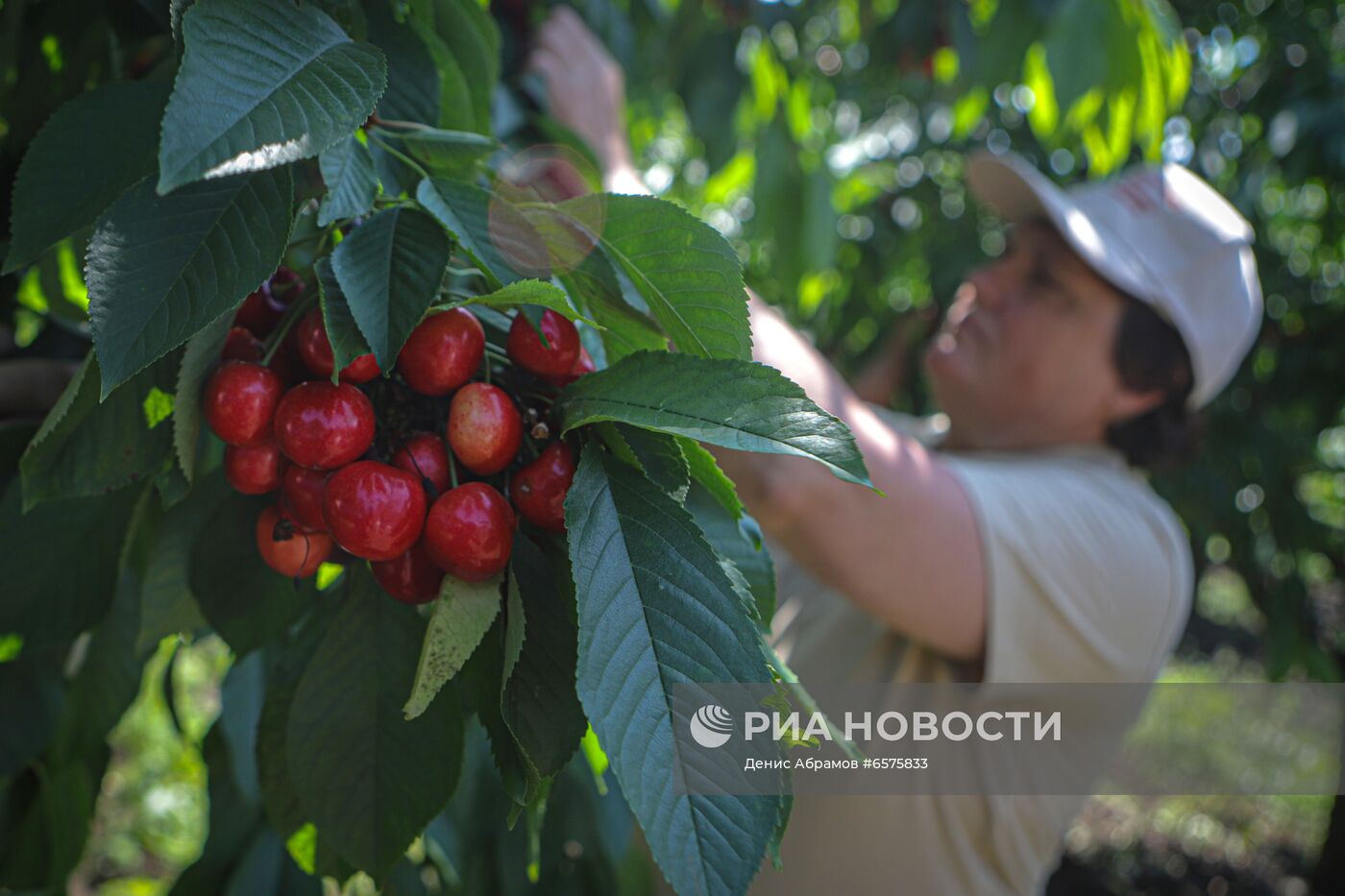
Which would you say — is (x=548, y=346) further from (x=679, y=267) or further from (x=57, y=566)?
(x=57, y=566)

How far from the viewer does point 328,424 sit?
0.45 meters

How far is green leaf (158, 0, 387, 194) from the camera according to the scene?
0.37 metres

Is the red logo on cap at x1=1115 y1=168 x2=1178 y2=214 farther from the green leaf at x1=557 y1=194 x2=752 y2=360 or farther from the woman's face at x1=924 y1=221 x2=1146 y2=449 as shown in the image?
the green leaf at x1=557 y1=194 x2=752 y2=360

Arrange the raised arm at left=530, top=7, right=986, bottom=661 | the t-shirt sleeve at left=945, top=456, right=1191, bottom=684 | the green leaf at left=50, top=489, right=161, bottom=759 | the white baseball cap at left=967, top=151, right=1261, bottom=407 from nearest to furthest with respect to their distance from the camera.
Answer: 1. the green leaf at left=50, top=489, right=161, bottom=759
2. the raised arm at left=530, top=7, right=986, bottom=661
3. the t-shirt sleeve at left=945, top=456, right=1191, bottom=684
4. the white baseball cap at left=967, top=151, right=1261, bottom=407

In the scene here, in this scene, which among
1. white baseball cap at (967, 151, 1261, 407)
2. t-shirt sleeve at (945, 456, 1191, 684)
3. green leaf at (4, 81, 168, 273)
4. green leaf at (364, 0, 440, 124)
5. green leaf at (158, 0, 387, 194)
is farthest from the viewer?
white baseball cap at (967, 151, 1261, 407)

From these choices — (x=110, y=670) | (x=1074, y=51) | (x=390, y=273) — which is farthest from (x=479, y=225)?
(x=1074, y=51)

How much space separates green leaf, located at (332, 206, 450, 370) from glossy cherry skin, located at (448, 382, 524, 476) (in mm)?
45

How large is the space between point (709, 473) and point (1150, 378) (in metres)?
1.44

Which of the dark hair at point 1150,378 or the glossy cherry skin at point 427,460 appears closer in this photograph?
the glossy cherry skin at point 427,460

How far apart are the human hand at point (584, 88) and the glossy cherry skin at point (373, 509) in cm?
104

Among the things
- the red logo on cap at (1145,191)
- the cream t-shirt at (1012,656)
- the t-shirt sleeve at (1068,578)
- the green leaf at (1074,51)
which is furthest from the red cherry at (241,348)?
the red logo on cap at (1145,191)

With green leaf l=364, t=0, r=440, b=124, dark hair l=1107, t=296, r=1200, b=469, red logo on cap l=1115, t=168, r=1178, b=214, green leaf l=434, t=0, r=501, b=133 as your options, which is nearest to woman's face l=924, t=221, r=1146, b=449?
dark hair l=1107, t=296, r=1200, b=469

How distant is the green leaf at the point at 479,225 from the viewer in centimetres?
46

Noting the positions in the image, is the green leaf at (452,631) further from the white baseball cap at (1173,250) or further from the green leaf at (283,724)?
the white baseball cap at (1173,250)
